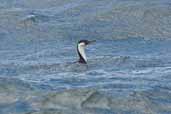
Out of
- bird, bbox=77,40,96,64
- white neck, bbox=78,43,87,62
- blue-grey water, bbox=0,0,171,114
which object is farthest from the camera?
white neck, bbox=78,43,87,62

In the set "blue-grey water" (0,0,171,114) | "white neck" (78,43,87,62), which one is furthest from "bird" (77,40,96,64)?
"blue-grey water" (0,0,171,114)

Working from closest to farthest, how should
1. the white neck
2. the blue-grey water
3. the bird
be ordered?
1. the blue-grey water
2. the bird
3. the white neck

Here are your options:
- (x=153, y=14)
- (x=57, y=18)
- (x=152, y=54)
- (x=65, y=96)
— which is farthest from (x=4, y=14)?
(x=65, y=96)

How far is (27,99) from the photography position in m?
17.3

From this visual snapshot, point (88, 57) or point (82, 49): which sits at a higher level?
point (82, 49)

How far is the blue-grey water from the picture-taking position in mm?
17156

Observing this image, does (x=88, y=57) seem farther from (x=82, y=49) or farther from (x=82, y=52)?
(x=82, y=52)

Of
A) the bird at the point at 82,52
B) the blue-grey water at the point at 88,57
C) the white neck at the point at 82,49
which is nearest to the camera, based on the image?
the blue-grey water at the point at 88,57

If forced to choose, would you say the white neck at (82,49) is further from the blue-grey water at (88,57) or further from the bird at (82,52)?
the blue-grey water at (88,57)

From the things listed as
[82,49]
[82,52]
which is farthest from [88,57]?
[82,52]

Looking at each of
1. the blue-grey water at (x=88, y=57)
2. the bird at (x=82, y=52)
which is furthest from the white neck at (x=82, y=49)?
the blue-grey water at (x=88, y=57)

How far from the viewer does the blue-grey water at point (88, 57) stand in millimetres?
17156

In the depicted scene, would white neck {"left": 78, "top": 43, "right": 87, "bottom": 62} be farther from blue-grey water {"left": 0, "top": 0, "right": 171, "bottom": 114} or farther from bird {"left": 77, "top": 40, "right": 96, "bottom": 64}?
blue-grey water {"left": 0, "top": 0, "right": 171, "bottom": 114}

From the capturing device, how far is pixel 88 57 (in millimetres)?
24375
